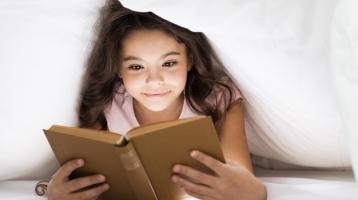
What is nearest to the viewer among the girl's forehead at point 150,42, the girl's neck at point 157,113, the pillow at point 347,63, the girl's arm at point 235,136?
the pillow at point 347,63

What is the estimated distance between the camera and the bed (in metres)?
0.88

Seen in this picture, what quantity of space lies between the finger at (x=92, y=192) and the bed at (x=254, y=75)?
0.13 meters

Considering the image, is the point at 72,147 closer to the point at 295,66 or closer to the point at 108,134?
the point at 108,134

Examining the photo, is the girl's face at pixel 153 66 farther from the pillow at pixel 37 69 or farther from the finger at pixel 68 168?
the finger at pixel 68 168

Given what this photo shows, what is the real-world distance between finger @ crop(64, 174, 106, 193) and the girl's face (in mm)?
199

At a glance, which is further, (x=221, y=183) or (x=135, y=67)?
(x=135, y=67)

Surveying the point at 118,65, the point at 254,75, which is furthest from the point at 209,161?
the point at 118,65

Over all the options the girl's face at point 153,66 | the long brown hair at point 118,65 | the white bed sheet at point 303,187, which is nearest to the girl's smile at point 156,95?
the girl's face at point 153,66

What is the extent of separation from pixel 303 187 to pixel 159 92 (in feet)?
1.11

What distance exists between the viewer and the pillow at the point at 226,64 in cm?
89

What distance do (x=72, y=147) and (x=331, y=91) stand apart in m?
0.48

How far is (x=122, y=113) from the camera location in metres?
1.18

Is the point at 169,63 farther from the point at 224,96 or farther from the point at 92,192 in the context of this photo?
the point at 92,192

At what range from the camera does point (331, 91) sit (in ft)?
3.04
